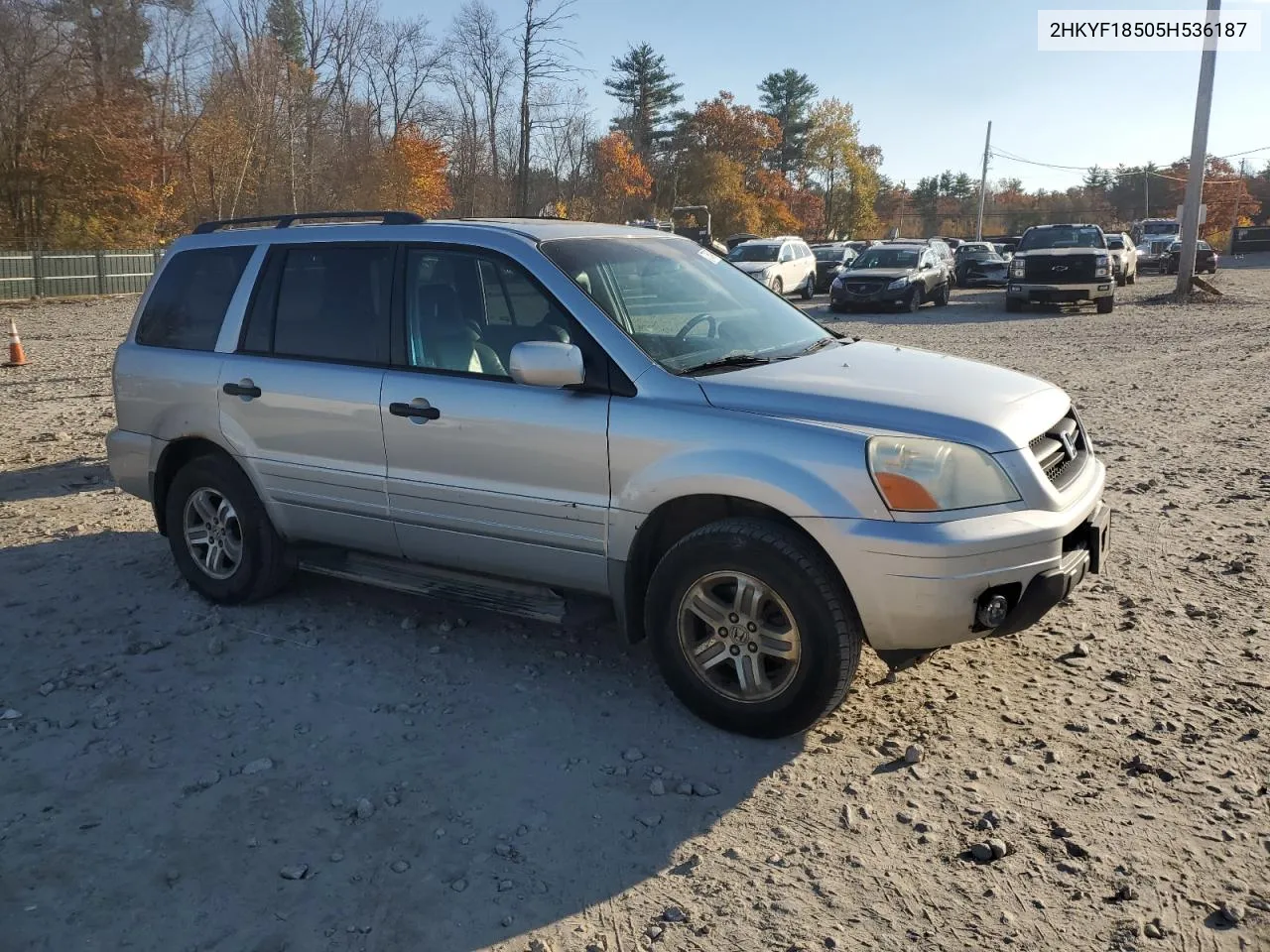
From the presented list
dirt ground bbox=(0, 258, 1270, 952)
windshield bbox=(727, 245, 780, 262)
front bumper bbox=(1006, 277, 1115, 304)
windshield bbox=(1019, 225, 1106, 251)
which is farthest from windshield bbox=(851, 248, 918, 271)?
dirt ground bbox=(0, 258, 1270, 952)

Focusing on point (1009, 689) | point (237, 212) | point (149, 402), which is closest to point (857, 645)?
point (1009, 689)

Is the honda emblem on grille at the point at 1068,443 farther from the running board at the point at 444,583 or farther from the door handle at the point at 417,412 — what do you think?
the door handle at the point at 417,412

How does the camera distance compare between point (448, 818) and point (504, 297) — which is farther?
point (504, 297)

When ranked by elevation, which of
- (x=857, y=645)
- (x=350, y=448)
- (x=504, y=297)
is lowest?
(x=857, y=645)

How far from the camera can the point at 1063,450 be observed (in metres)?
4.18

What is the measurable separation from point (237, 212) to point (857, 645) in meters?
45.5

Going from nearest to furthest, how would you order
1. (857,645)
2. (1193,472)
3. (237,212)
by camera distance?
(857,645), (1193,472), (237,212)

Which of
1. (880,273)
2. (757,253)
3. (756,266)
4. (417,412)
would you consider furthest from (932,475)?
(757,253)

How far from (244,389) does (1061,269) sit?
20875 mm

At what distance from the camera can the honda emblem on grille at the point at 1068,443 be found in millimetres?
4207

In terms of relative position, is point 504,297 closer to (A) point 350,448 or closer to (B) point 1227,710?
(A) point 350,448

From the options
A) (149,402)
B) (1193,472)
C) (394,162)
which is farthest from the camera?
(394,162)

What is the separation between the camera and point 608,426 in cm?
407

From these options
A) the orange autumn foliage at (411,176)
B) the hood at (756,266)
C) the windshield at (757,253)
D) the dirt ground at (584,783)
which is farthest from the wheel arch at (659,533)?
the orange autumn foliage at (411,176)
